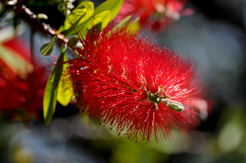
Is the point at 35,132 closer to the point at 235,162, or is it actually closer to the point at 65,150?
the point at 65,150

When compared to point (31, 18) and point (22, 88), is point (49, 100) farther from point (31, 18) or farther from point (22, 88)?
point (22, 88)

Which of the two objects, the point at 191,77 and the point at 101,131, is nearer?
the point at 191,77

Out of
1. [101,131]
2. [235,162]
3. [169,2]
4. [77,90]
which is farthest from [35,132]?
[77,90]

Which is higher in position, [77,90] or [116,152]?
[77,90]

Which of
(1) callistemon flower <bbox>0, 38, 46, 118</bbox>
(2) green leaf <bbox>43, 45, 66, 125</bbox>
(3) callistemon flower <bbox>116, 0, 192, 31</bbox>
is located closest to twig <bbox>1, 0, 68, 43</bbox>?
(2) green leaf <bbox>43, 45, 66, 125</bbox>

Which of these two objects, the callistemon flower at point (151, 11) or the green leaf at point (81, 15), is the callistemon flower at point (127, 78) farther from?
the callistemon flower at point (151, 11)

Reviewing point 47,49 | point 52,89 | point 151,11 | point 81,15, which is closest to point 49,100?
point 52,89

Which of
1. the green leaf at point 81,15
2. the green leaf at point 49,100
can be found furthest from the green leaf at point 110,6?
the green leaf at point 49,100
